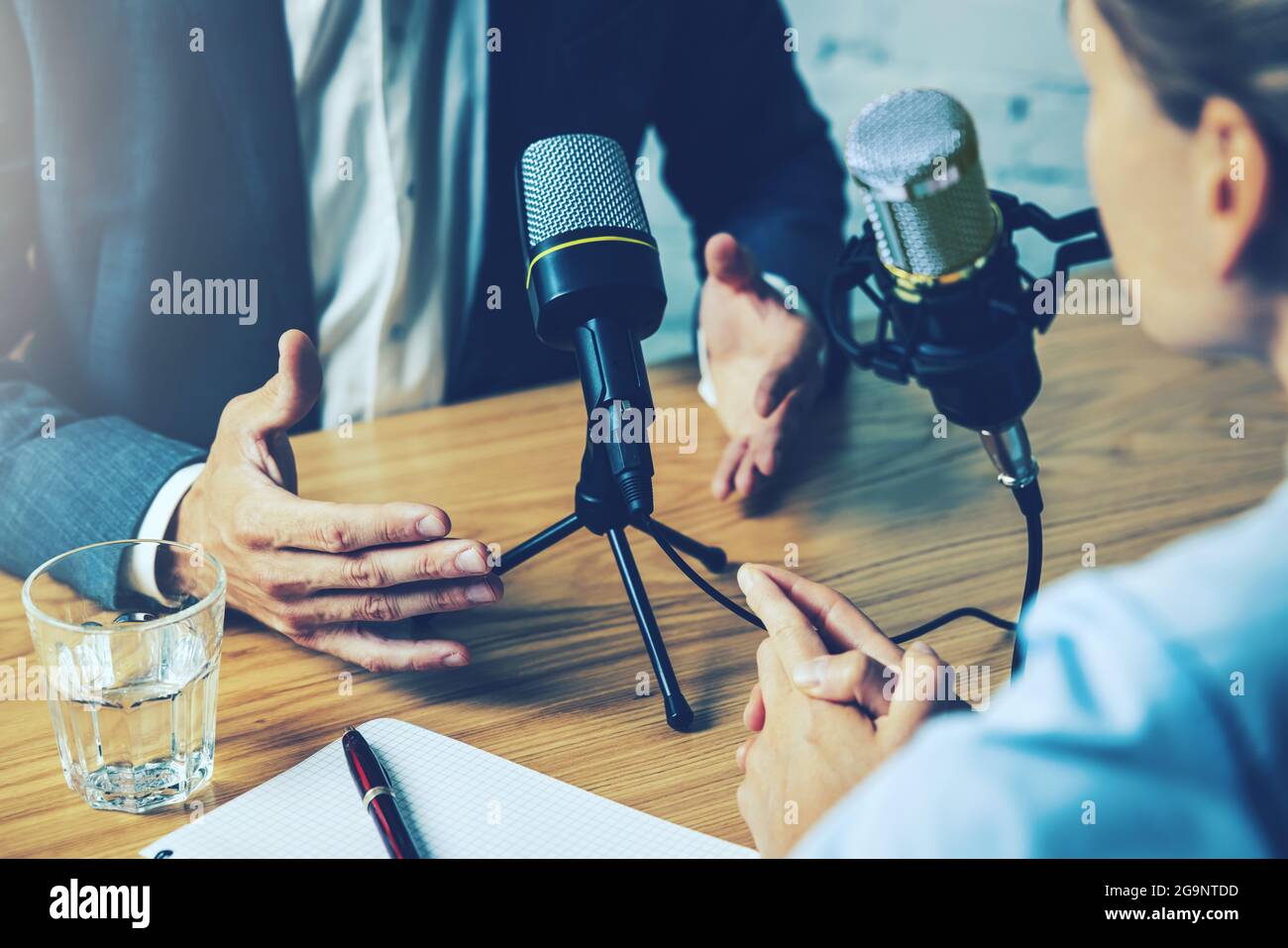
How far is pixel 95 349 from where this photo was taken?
1.11 metres

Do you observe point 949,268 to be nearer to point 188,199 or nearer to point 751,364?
point 751,364

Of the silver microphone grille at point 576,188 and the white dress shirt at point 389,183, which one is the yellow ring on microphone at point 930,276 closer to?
the silver microphone grille at point 576,188

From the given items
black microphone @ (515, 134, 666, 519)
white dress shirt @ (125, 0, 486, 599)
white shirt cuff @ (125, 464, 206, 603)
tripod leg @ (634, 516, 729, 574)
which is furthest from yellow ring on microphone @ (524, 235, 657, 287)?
white dress shirt @ (125, 0, 486, 599)

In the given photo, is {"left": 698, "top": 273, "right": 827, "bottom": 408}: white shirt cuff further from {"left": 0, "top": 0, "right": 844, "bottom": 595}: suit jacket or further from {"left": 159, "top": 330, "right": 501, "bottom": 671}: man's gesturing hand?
{"left": 159, "top": 330, "right": 501, "bottom": 671}: man's gesturing hand

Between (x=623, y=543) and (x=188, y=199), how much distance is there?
586 mm

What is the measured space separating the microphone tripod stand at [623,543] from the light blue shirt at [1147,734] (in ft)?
1.09

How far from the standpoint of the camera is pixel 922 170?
1.74ft

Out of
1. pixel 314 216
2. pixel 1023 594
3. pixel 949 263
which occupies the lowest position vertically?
pixel 1023 594

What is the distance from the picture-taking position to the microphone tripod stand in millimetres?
692

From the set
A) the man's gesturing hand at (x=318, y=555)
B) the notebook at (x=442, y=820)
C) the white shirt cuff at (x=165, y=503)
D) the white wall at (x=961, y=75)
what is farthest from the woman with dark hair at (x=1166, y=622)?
the white wall at (x=961, y=75)

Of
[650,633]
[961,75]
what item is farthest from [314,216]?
[961,75]

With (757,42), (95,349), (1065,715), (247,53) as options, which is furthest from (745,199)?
(1065,715)

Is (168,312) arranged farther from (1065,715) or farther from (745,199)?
(1065,715)

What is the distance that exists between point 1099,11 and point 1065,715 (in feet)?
0.94
